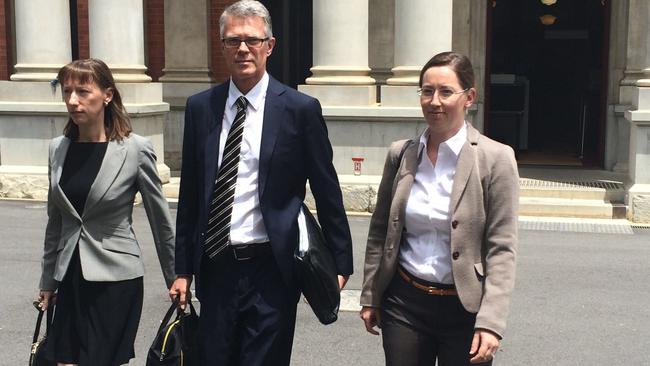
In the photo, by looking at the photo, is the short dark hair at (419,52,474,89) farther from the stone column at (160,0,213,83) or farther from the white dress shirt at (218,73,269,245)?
the stone column at (160,0,213,83)

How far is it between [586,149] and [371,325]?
14.5 meters

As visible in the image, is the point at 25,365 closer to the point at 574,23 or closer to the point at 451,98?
the point at 451,98

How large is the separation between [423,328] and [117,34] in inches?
419

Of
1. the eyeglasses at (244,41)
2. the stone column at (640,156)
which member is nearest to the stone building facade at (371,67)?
the stone column at (640,156)

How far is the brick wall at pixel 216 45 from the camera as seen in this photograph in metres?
15.9

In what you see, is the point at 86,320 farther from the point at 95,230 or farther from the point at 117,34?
the point at 117,34

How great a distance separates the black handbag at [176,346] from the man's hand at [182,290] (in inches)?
2.8

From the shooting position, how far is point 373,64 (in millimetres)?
15453

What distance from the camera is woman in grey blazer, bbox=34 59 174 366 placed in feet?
13.6

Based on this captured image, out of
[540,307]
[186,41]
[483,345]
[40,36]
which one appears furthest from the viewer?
[186,41]

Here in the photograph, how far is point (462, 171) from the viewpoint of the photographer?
348 centimetres

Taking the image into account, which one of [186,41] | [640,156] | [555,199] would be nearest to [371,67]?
[186,41]

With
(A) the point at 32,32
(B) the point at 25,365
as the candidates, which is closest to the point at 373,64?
(A) the point at 32,32

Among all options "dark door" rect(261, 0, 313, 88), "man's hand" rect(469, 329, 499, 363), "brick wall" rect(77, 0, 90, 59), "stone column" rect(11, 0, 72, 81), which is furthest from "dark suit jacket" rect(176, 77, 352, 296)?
"brick wall" rect(77, 0, 90, 59)
